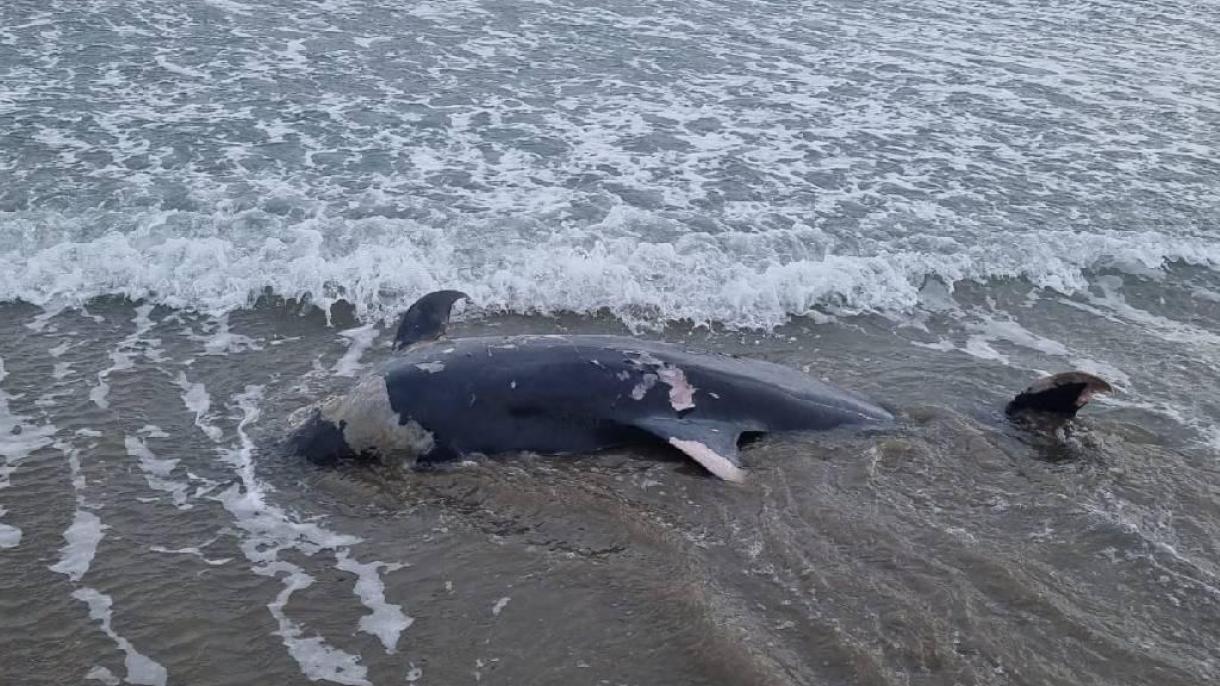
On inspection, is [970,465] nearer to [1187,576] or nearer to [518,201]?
[1187,576]

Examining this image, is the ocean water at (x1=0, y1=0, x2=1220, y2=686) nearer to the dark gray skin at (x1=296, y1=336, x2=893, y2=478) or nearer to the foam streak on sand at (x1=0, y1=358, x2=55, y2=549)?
the foam streak on sand at (x1=0, y1=358, x2=55, y2=549)

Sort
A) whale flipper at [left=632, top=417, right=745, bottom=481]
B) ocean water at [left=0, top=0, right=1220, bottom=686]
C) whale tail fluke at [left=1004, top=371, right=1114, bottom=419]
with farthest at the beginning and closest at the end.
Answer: whale tail fluke at [left=1004, top=371, right=1114, bottom=419] < whale flipper at [left=632, top=417, right=745, bottom=481] < ocean water at [left=0, top=0, right=1220, bottom=686]

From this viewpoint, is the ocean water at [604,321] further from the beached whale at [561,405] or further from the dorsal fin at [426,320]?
the dorsal fin at [426,320]

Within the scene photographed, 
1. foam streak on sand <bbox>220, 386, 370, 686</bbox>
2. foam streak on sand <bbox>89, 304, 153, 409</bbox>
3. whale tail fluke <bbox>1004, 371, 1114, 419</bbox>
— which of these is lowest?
foam streak on sand <bbox>89, 304, 153, 409</bbox>

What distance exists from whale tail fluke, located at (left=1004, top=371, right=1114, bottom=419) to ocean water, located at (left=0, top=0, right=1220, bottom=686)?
0.56 ft

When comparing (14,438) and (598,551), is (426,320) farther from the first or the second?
(14,438)

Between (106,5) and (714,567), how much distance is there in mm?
14493

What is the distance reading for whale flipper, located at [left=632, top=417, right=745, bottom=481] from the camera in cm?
679

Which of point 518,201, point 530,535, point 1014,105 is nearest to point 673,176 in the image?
point 518,201

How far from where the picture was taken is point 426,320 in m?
8.12

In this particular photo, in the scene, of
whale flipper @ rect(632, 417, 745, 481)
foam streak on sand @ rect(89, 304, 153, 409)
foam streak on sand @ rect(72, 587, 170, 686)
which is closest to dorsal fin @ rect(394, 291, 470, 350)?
whale flipper @ rect(632, 417, 745, 481)

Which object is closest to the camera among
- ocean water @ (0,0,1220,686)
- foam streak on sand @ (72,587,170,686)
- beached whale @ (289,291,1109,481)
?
foam streak on sand @ (72,587,170,686)

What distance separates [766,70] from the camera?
15.3m

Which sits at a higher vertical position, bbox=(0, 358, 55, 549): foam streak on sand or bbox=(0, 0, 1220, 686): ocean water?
bbox=(0, 0, 1220, 686): ocean water
